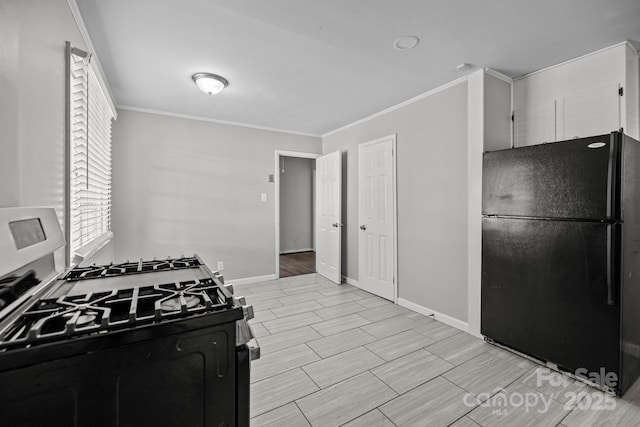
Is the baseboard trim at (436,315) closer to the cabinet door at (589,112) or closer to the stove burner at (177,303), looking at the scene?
the cabinet door at (589,112)

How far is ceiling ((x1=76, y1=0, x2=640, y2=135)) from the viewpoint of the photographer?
178 centimetres

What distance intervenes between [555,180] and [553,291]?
82cm

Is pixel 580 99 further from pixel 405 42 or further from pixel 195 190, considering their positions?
pixel 195 190

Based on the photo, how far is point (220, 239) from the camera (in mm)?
4207

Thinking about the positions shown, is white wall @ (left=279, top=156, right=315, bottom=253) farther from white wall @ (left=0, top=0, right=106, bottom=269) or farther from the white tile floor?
white wall @ (left=0, top=0, right=106, bottom=269)

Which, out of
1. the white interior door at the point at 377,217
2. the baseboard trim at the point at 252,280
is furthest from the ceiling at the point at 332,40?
the baseboard trim at the point at 252,280

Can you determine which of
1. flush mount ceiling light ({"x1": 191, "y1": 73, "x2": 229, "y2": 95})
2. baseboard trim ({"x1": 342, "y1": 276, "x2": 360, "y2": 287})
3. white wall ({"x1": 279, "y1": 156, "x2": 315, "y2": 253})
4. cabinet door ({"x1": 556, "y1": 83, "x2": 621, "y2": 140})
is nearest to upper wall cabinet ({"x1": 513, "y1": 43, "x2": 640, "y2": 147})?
cabinet door ({"x1": 556, "y1": 83, "x2": 621, "y2": 140})

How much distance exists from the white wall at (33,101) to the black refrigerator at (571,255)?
3.03 metres

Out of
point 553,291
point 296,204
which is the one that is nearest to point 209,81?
point 553,291

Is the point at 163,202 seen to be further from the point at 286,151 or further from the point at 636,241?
the point at 636,241

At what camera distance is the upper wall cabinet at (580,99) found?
7.04 ft

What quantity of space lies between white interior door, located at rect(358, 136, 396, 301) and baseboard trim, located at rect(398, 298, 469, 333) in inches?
8.2

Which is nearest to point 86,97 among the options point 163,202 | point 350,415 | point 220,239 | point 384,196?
point 163,202

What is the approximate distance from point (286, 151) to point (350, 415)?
387 cm
